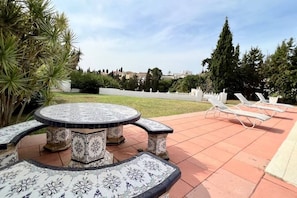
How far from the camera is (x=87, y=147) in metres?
2.40

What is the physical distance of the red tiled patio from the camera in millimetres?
2369

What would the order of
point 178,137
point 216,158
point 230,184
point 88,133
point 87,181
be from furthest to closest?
point 178,137
point 216,158
point 230,184
point 88,133
point 87,181

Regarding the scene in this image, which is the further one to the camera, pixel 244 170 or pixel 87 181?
pixel 244 170

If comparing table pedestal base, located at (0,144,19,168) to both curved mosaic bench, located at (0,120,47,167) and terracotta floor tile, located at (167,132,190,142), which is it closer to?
curved mosaic bench, located at (0,120,47,167)

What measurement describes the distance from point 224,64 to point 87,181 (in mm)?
20664

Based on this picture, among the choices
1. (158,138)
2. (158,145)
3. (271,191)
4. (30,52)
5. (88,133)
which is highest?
(30,52)

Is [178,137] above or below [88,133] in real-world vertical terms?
below

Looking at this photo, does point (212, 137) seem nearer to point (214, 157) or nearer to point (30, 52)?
point (214, 157)

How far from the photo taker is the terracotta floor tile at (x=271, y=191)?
2289 millimetres

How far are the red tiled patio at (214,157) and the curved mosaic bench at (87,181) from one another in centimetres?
79

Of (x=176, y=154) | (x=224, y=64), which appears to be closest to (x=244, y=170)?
(x=176, y=154)

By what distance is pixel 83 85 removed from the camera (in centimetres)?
2012

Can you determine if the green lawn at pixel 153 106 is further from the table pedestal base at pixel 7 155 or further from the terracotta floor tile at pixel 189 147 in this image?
the table pedestal base at pixel 7 155

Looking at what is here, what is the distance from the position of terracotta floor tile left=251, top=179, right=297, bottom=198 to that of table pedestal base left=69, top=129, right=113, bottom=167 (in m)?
2.16
